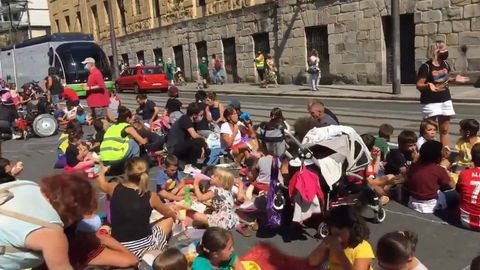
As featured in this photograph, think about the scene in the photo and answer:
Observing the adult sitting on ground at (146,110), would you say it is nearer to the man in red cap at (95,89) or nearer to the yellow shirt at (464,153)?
the man in red cap at (95,89)

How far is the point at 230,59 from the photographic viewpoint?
30.8 metres

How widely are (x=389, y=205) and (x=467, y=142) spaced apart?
1.59 meters

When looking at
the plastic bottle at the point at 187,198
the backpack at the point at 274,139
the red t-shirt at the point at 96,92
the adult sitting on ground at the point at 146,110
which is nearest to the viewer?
the backpack at the point at 274,139

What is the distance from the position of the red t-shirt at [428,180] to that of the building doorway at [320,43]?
18232 millimetres

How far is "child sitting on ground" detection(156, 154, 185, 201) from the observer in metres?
6.70

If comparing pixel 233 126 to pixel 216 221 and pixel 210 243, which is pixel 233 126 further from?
pixel 210 243

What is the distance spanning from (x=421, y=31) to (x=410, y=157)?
14143 mm

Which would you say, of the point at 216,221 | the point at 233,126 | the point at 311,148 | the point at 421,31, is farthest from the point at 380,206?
the point at 421,31

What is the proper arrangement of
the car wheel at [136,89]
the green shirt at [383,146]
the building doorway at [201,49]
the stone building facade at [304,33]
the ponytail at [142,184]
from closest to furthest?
the ponytail at [142,184]
the green shirt at [383,146]
the stone building facade at [304,33]
the car wheel at [136,89]
the building doorway at [201,49]

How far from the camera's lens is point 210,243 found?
4090 millimetres

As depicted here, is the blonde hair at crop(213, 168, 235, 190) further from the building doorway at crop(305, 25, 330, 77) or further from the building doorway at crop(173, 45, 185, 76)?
the building doorway at crop(173, 45, 185, 76)

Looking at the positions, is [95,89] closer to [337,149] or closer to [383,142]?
[383,142]

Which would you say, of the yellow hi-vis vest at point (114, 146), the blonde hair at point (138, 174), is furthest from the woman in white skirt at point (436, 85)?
the blonde hair at point (138, 174)

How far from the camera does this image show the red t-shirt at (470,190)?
17.3 ft
